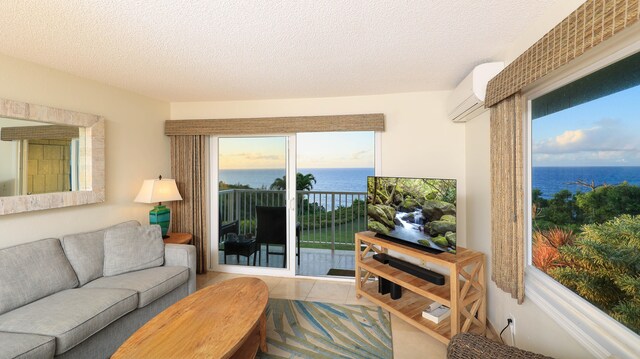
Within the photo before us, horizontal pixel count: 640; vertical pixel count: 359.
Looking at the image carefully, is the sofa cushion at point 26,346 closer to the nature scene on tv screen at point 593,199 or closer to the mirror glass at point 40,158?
the mirror glass at point 40,158

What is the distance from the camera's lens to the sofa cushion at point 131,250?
2.59 meters

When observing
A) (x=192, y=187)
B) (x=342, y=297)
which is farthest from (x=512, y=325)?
(x=192, y=187)

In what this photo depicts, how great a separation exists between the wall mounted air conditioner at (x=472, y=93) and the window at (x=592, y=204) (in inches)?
17.1

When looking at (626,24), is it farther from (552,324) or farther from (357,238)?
(357,238)

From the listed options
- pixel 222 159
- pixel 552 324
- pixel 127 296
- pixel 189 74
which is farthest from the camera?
pixel 222 159

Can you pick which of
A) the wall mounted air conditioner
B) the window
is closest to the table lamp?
the wall mounted air conditioner

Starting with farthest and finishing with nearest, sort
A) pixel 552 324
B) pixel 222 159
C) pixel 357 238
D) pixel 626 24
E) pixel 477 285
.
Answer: pixel 222 159 < pixel 357 238 < pixel 477 285 < pixel 552 324 < pixel 626 24

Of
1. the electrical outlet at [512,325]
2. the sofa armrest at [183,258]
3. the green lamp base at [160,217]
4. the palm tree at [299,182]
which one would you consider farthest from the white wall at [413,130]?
the sofa armrest at [183,258]

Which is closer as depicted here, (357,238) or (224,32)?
(224,32)

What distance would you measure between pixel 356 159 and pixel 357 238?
106 cm

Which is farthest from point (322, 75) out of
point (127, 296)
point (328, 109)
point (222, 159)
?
point (127, 296)

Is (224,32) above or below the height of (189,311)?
above

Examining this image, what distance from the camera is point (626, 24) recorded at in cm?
98

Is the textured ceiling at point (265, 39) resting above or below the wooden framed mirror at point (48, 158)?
above
